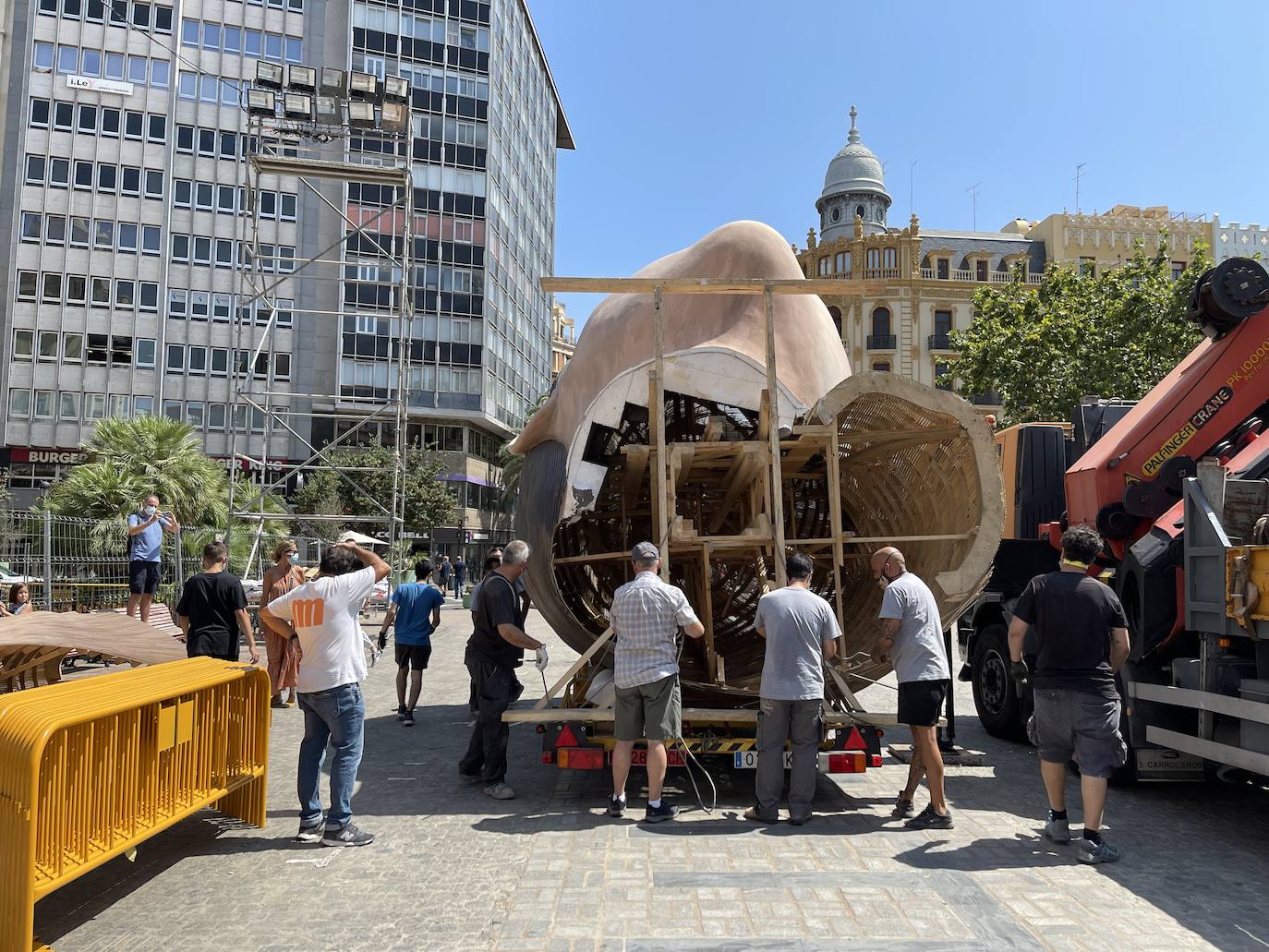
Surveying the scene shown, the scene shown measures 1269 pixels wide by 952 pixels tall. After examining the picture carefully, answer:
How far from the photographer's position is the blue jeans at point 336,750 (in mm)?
5270

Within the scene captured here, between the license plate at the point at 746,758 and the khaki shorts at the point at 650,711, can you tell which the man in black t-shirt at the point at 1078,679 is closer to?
the license plate at the point at 746,758

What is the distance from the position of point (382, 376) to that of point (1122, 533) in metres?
39.2

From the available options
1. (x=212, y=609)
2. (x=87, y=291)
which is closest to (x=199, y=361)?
(x=87, y=291)

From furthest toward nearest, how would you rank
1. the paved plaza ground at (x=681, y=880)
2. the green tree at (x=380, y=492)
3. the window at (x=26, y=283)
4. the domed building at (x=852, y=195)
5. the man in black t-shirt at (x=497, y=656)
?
the domed building at (x=852, y=195) → the window at (x=26, y=283) → the green tree at (x=380, y=492) → the man in black t-shirt at (x=497, y=656) → the paved plaza ground at (x=681, y=880)

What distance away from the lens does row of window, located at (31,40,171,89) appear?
41.5 metres

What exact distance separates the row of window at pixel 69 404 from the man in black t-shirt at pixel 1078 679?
42050mm

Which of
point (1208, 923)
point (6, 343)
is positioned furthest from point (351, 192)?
point (1208, 923)

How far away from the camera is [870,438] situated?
24.1 feet

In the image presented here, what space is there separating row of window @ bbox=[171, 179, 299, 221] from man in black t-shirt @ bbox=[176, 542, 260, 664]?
128 feet

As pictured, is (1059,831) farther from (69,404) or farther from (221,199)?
(69,404)

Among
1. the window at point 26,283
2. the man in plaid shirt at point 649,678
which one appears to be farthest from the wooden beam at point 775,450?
the window at point 26,283

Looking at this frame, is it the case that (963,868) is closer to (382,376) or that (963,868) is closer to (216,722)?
(216,722)

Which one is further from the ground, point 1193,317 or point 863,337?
point 863,337

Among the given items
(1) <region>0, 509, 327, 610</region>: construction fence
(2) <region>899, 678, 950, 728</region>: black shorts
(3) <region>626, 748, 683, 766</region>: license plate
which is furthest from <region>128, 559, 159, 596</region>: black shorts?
(2) <region>899, 678, 950, 728</region>: black shorts
